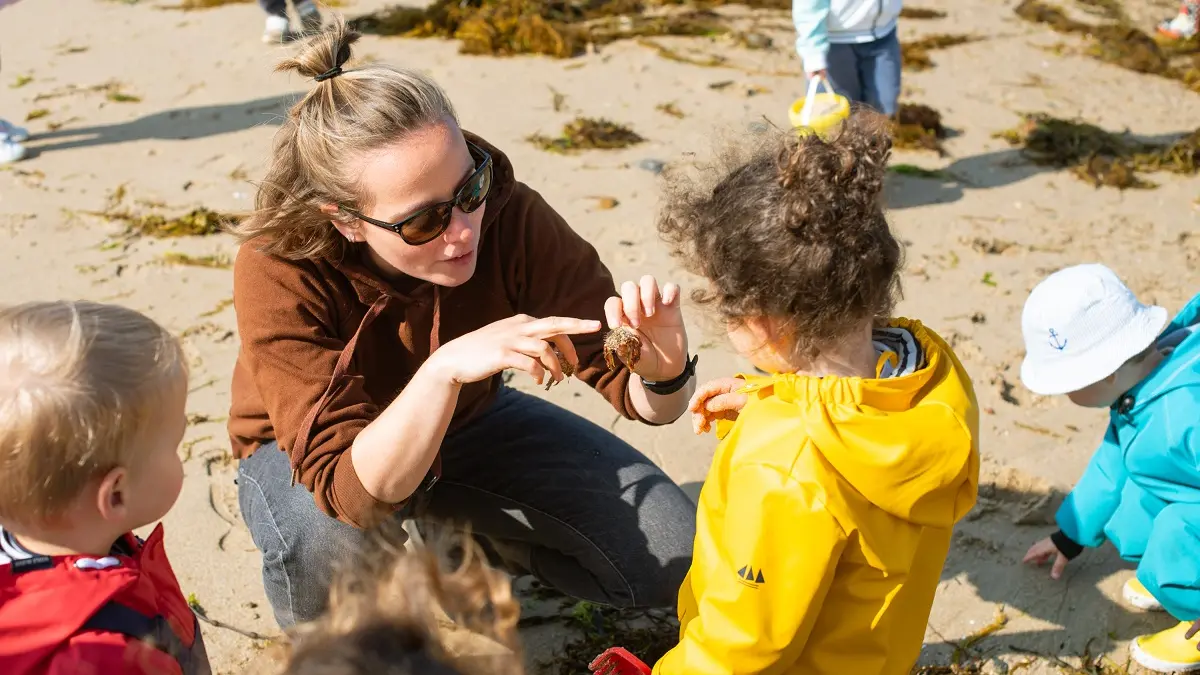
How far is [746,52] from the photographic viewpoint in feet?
23.1

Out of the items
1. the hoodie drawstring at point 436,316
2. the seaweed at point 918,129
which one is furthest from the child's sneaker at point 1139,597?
the seaweed at point 918,129

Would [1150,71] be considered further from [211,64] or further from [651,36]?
[211,64]

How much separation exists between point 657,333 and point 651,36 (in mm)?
5367

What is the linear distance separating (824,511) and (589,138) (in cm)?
418

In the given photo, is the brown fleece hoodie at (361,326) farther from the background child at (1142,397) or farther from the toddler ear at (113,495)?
the background child at (1142,397)

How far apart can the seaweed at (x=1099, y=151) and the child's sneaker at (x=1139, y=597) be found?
3.02m

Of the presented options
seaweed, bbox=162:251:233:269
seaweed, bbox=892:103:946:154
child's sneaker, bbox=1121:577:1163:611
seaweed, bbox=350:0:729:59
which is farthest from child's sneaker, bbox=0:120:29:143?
child's sneaker, bbox=1121:577:1163:611

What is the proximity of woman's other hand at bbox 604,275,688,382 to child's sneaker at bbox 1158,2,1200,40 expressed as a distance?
6.60m

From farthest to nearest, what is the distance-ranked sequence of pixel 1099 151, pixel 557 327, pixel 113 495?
pixel 1099 151 < pixel 557 327 < pixel 113 495

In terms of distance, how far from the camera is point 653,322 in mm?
2309

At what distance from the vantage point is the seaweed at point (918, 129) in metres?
5.82

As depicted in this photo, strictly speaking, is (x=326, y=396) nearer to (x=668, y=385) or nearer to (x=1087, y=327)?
(x=668, y=385)

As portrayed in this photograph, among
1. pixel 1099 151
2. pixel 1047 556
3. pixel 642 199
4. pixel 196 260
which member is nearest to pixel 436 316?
pixel 1047 556

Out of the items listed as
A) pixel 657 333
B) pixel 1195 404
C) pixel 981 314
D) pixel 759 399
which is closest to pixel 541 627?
pixel 657 333
